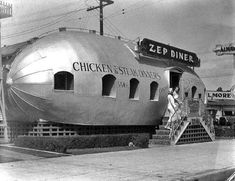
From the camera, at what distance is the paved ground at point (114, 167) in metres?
10.2

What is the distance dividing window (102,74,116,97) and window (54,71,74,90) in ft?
6.84

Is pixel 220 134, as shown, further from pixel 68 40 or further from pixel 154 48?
pixel 68 40

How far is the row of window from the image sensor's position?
1855 centimetres

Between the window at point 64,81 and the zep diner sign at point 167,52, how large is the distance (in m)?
5.23

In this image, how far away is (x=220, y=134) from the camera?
1151 inches

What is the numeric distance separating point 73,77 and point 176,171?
27.6 ft

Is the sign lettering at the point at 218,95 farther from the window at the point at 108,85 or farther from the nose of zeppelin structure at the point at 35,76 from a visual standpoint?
the nose of zeppelin structure at the point at 35,76

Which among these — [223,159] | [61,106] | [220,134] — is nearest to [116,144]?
[61,106]

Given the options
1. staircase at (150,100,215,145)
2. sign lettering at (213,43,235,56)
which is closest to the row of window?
staircase at (150,100,215,145)

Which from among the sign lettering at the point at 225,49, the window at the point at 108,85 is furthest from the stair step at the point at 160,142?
the sign lettering at the point at 225,49

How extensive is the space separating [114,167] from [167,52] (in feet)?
44.0

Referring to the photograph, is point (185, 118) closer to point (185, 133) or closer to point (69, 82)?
point (185, 133)

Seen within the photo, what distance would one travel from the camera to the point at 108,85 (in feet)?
66.6

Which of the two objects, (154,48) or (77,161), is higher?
(154,48)
